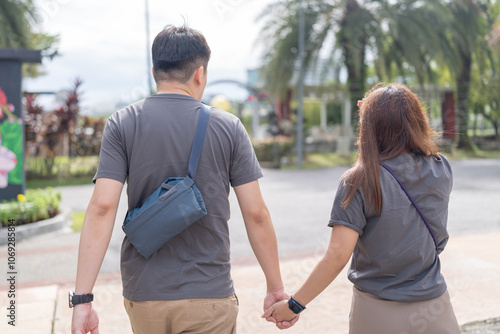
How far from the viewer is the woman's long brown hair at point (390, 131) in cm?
195

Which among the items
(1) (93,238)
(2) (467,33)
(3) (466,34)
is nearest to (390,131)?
(1) (93,238)

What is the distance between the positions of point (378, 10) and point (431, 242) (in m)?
17.9

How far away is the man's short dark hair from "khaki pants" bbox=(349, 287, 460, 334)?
1.11 meters

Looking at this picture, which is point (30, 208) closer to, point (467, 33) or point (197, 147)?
point (197, 147)

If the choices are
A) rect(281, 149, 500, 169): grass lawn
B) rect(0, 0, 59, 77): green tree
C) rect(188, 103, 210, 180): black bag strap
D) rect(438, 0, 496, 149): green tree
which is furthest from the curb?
rect(438, 0, 496, 149): green tree

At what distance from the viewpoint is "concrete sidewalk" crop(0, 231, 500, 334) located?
3908 mm

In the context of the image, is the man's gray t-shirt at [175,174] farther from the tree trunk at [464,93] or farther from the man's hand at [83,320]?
the tree trunk at [464,93]

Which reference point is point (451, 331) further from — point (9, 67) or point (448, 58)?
point (448, 58)

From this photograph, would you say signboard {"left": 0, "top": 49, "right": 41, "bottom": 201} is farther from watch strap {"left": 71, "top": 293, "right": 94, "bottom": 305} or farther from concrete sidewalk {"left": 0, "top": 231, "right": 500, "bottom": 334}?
watch strap {"left": 71, "top": 293, "right": 94, "bottom": 305}

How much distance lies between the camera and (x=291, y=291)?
4.67 meters

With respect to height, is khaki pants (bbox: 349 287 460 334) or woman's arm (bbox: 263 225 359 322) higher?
woman's arm (bbox: 263 225 359 322)

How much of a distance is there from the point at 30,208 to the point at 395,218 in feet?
22.6

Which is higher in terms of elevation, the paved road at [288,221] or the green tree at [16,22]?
the green tree at [16,22]

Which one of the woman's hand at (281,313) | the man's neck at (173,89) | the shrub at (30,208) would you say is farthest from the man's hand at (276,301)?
the shrub at (30,208)
